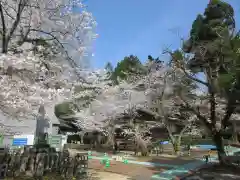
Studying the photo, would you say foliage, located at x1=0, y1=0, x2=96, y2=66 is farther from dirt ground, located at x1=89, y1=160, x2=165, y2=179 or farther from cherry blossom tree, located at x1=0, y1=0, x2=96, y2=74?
dirt ground, located at x1=89, y1=160, x2=165, y2=179

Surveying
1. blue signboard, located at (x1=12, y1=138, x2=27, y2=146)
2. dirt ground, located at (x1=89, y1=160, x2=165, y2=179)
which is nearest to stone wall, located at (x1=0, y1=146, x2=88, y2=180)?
dirt ground, located at (x1=89, y1=160, x2=165, y2=179)

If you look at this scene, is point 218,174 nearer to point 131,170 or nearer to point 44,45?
point 131,170

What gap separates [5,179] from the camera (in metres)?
7.75

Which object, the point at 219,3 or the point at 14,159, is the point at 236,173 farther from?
the point at 219,3

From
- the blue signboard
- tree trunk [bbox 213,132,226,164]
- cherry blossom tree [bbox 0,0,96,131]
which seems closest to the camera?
cherry blossom tree [bbox 0,0,96,131]

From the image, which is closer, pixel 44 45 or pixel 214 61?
pixel 44 45

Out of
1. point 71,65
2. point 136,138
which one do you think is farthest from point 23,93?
point 136,138

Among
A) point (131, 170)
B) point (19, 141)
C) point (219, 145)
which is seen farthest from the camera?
point (19, 141)

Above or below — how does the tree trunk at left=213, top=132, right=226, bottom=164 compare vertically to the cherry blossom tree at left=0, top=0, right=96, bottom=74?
below

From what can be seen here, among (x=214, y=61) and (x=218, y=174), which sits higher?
(x=214, y=61)

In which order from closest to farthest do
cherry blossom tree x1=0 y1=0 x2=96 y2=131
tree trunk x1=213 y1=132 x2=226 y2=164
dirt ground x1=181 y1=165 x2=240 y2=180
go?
cherry blossom tree x1=0 y1=0 x2=96 y2=131, dirt ground x1=181 y1=165 x2=240 y2=180, tree trunk x1=213 y1=132 x2=226 y2=164

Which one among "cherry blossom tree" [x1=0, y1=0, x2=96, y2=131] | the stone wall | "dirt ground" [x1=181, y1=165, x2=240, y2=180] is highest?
"cherry blossom tree" [x1=0, y1=0, x2=96, y2=131]

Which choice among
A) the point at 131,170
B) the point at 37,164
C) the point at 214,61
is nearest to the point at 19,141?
the point at 37,164

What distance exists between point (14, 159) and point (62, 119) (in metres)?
23.3
